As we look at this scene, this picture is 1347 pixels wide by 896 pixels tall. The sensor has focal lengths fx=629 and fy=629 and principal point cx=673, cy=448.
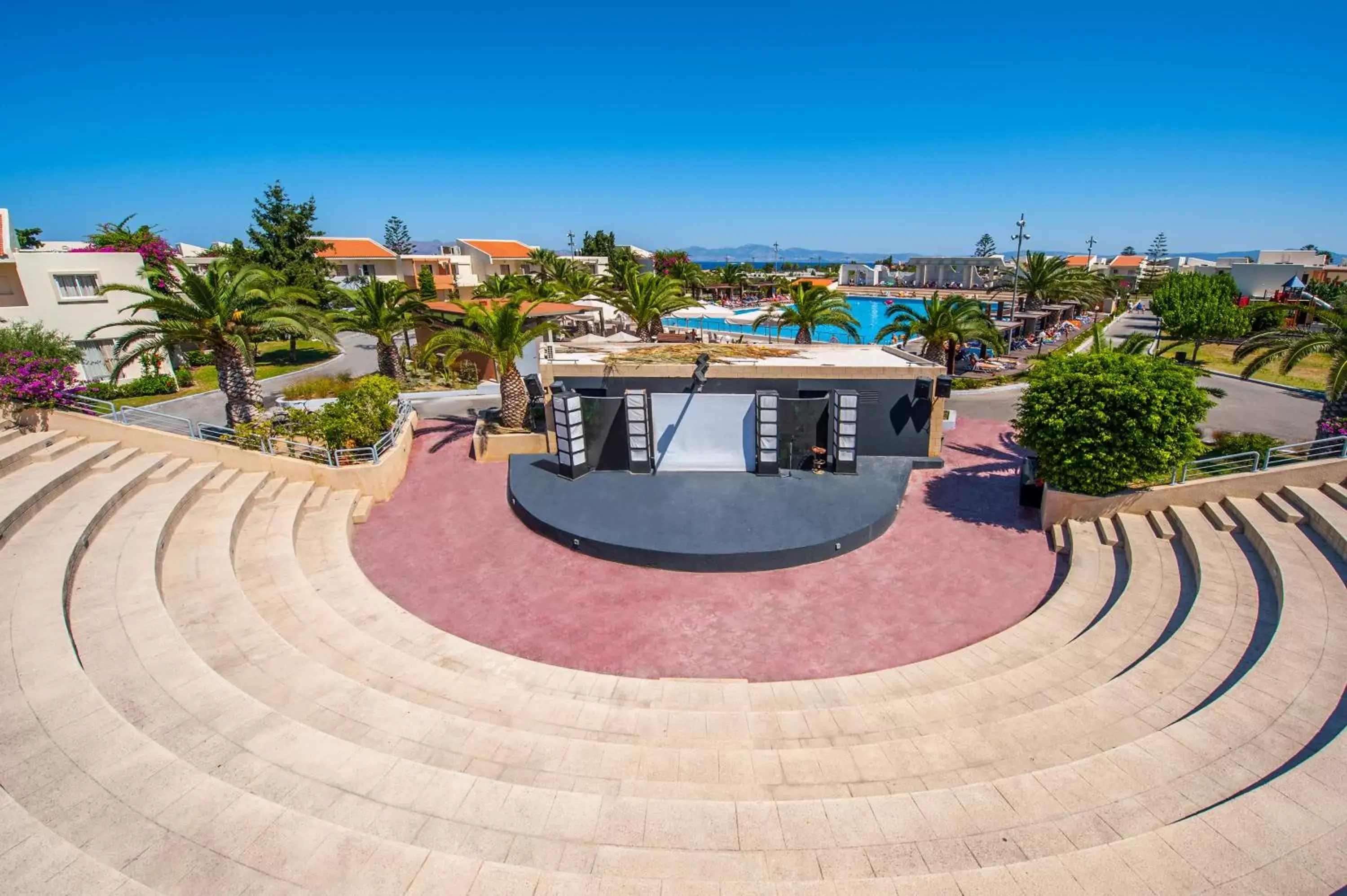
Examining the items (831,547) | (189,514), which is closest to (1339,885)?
(831,547)

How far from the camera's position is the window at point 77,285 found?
92.5 feet

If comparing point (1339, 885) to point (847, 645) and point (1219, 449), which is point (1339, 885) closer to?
point (847, 645)

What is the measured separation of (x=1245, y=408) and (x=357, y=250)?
73066 millimetres

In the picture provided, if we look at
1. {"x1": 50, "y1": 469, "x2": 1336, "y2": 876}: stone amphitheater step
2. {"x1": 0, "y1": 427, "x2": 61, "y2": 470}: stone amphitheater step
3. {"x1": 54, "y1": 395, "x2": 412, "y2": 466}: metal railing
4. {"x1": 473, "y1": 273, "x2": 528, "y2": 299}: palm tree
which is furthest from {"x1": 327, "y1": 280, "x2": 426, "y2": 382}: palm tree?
{"x1": 50, "y1": 469, "x2": 1336, "y2": 876}: stone amphitheater step

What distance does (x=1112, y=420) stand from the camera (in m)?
14.1

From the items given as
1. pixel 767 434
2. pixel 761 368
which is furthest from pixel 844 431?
pixel 761 368

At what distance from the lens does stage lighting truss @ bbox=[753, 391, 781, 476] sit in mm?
17203

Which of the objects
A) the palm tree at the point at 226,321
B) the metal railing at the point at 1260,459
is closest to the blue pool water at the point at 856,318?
the metal railing at the point at 1260,459

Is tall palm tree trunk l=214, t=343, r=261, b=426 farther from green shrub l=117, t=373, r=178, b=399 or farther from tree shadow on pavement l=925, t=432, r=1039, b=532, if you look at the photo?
tree shadow on pavement l=925, t=432, r=1039, b=532

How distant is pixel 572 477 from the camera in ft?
58.2

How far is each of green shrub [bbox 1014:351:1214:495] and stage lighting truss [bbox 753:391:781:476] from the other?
20.3ft

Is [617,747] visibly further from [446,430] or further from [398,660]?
[446,430]

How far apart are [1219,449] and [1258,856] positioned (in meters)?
14.8

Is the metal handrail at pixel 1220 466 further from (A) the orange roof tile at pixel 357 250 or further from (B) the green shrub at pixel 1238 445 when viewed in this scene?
(A) the orange roof tile at pixel 357 250
